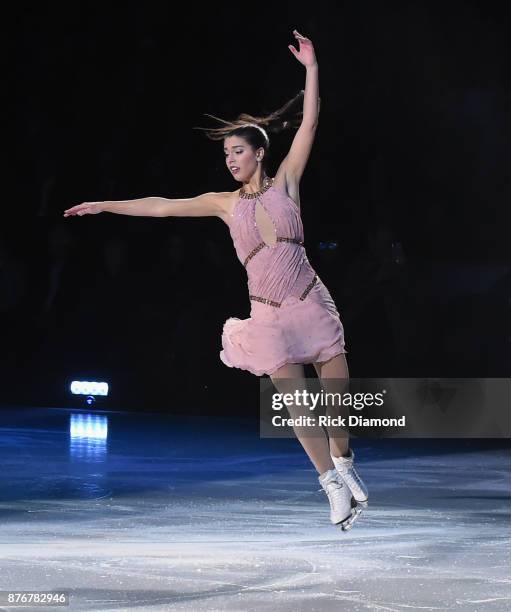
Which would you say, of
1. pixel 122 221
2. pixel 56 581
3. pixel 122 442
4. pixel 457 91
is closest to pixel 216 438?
pixel 122 442

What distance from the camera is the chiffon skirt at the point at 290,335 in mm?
4285

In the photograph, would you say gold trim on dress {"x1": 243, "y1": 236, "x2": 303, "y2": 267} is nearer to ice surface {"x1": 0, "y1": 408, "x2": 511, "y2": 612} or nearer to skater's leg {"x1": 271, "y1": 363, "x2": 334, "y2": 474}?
skater's leg {"x1": 271, "y1": 363, "x2": 334, "y2": 474}

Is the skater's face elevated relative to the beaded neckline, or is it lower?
elevated

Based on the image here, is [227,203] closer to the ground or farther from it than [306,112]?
closer to the ground

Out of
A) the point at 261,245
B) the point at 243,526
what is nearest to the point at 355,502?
the point at 261,245

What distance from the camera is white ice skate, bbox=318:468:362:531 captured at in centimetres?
425

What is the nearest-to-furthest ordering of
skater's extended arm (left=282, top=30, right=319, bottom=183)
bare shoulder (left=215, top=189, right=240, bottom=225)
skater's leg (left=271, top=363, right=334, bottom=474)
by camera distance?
1. skater's extended arm (left=282, top=30, right=319, bottom=183)
2. skater's leg (left=271, top=363, right=334, bottom=474)
3. bare shoulder (left=215, top=189, right=240, bottom=225)

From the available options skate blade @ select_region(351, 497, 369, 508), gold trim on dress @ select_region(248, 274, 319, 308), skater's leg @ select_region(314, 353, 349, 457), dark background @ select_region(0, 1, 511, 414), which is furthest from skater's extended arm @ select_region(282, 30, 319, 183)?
dark background @ select_region(0, 1, 511, 414)

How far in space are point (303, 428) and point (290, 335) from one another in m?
0.33

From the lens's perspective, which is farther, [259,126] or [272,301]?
[259,126]

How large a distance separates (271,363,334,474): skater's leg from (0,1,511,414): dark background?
4.87 m

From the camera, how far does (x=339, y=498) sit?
4250 mm

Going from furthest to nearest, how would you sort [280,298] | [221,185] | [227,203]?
[221,185] < [227,203] < [280,298]

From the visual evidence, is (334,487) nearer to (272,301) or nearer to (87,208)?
(272,301)
